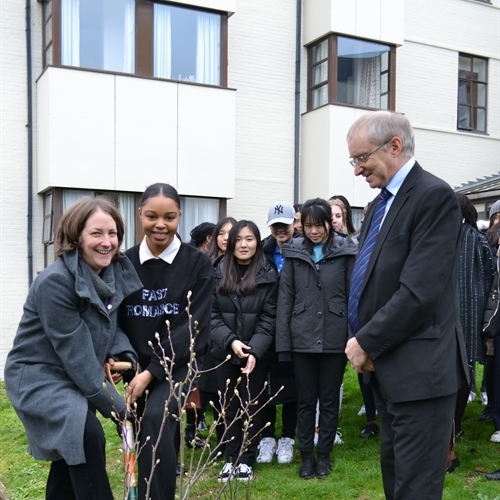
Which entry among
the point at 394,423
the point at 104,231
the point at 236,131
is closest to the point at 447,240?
the point at 394,423

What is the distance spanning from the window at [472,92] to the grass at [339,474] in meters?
10.1

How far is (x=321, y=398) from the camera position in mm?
5488

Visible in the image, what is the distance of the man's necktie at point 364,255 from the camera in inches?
134

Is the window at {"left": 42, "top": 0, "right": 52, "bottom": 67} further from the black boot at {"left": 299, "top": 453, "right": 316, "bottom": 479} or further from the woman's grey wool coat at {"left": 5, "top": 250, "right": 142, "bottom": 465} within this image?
the woman's grey wool coat at {"left": 5, "top": 250, "right": 142, "bottom": 465}

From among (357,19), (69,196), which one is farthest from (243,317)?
(357,19)

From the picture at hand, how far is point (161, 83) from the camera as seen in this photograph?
36.9 feet

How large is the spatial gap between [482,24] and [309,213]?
1205 cm

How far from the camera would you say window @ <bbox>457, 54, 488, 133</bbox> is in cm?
1521

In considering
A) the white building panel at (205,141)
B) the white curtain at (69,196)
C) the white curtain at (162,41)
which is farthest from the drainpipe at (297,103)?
the white curtain at (69,196)

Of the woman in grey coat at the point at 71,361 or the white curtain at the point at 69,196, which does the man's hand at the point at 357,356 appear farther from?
the white curtain at the point at 69,196

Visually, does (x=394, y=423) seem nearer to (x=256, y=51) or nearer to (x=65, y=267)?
(x=65, y=267)

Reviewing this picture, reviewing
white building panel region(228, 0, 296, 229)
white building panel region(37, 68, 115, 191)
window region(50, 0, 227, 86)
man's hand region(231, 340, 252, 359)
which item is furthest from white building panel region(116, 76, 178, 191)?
man's hand region(231, 340, 252, 359)

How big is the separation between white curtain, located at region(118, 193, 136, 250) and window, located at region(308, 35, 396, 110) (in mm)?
4524

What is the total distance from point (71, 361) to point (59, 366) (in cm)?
14
